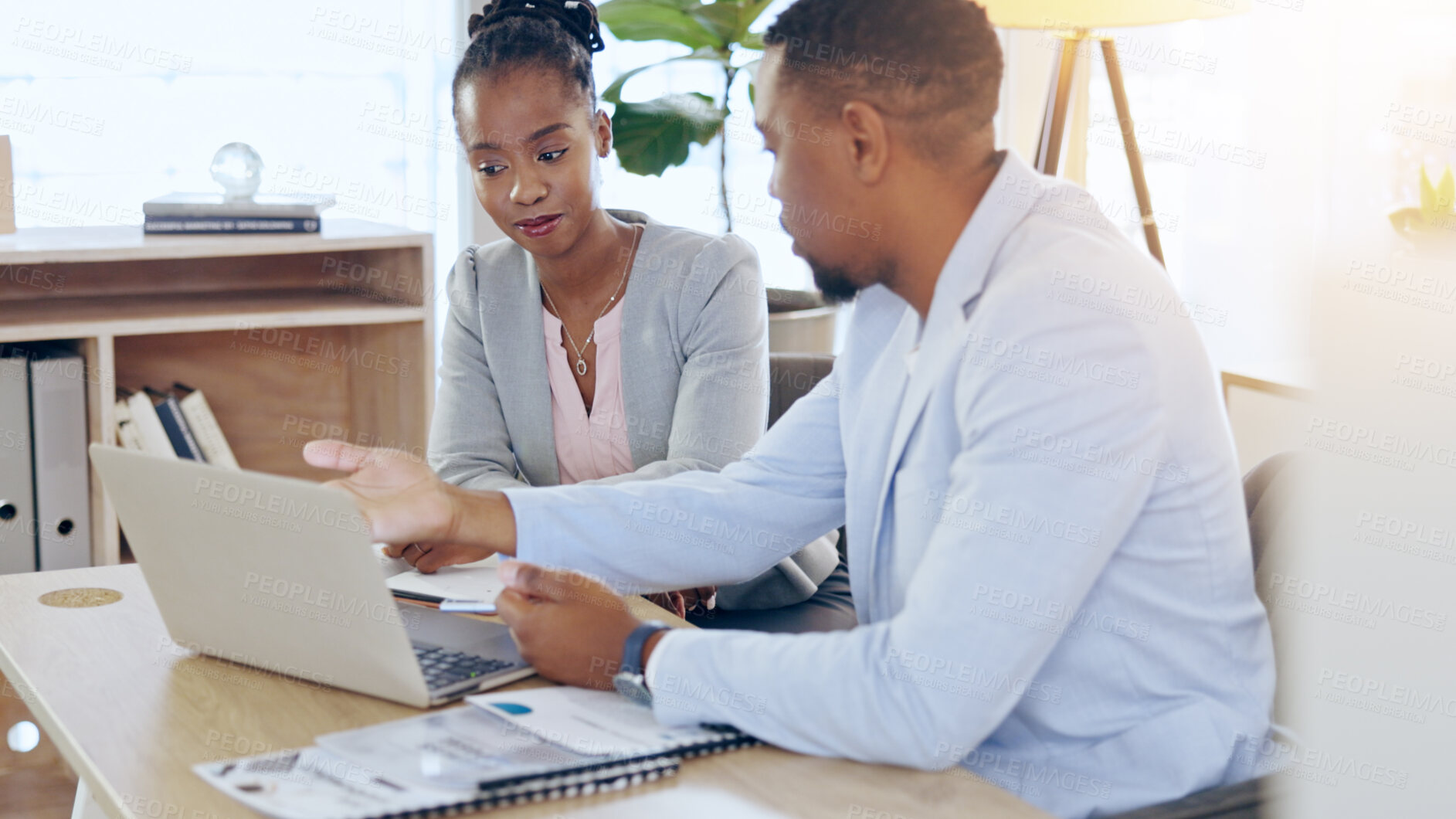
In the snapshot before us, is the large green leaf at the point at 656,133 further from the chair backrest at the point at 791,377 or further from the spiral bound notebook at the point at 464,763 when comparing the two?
the spiral bound notebook at the point at 464,763

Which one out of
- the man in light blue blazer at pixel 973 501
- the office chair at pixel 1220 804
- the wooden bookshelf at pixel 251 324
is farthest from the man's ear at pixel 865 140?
the wooden bookshelf at pixel 251 324

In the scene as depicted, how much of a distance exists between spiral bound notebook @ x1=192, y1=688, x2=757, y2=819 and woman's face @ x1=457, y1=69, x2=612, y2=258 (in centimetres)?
99

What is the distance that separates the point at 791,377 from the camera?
2.02 m

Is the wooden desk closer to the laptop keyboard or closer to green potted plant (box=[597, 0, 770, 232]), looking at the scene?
the laptop keyboard

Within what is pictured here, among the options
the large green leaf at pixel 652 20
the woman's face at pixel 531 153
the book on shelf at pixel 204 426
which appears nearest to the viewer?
the woman's face at pixel 531 153

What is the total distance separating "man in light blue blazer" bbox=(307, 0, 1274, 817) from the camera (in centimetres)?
92

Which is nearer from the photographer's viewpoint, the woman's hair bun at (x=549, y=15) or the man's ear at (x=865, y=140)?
the man's ear at (x=865, y=140)

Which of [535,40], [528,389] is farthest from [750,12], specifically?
[528,389]

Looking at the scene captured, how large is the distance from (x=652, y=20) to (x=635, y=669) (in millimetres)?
2047

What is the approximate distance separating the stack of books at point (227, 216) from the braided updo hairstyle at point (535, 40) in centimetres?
46

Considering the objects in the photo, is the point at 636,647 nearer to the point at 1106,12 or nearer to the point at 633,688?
the point at 633,688

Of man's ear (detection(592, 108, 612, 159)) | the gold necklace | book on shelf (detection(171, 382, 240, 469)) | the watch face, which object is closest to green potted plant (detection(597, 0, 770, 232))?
man's ear (detection(592, 108, 612, 159))

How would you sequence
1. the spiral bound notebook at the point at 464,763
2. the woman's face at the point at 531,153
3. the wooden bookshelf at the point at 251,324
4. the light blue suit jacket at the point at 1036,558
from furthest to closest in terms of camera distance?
the wooden bookshelf at the point at 251,324 < the woman's face at the point at 531,153 < the light blue suit jacket at the point at 1036,558 < the spiral bound notebook at the point at 464,763

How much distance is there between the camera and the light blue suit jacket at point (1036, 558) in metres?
0.92
